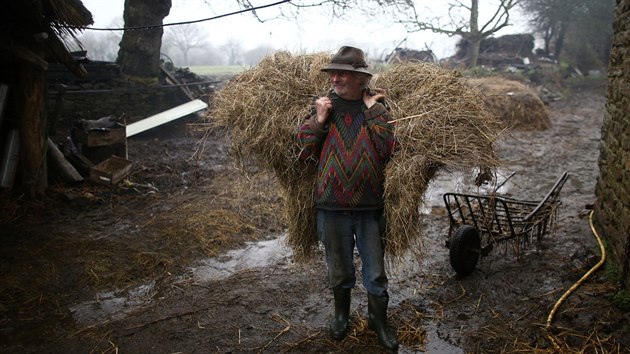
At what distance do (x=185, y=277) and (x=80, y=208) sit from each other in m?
3.04

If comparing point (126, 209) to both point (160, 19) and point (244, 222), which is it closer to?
point (244, 222)

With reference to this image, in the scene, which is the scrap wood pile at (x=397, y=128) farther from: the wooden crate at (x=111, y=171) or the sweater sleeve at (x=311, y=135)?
the wooden crate at (x=111, y=171)

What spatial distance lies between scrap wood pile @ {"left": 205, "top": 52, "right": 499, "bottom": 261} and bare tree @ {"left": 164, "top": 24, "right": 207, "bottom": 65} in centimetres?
5761

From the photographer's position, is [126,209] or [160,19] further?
[160,19]

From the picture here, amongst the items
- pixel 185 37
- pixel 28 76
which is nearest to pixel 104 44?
pixel 185 37

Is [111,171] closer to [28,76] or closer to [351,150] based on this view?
[28,76]

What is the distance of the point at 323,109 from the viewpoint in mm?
3207

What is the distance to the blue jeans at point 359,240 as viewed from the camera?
3.33 meters

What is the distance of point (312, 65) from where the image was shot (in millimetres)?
3865

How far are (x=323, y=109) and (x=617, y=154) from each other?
3.39m

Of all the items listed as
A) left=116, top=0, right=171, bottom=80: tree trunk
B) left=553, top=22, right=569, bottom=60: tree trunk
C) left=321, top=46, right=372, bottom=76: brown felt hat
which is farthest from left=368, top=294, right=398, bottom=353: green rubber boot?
left=553, top=22, right=569, bottom=60: tree trunk

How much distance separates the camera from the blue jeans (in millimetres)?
3328

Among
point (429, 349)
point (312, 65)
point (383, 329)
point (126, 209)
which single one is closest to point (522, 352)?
point (429, 349)

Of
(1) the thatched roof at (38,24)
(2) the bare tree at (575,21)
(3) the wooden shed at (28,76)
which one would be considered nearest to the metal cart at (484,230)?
(1) the thatched roof at (38,24)
